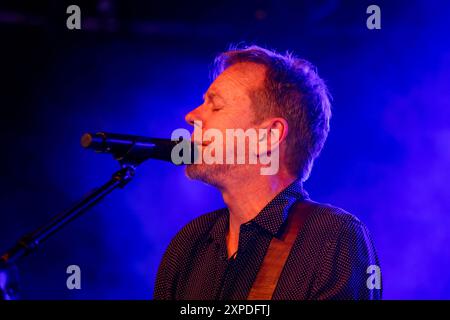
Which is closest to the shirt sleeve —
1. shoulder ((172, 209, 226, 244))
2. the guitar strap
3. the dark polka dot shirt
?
the dark polka dot shirt

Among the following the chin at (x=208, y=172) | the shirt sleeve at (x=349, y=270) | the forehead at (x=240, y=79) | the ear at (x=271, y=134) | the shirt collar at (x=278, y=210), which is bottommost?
the shirt sleeve at (x=349, y=270)

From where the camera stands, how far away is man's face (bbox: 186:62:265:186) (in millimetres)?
2559

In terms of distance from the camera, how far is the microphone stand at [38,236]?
1803 millimetres

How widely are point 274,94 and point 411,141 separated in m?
2.06

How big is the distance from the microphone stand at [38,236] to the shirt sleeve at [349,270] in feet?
2.80

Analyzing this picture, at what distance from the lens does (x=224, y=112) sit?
2.61 m

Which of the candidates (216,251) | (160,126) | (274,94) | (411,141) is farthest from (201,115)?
(411,141)

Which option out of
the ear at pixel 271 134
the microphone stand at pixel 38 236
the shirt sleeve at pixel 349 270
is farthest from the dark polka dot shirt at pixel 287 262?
the microphone stand at pixel 38 236

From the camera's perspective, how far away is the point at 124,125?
4.59 metres

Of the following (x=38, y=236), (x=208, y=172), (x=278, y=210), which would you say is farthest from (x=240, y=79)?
(x=38, y=236)

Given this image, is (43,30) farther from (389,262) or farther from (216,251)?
(389,262)

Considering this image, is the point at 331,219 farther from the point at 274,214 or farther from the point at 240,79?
the point at 240,79

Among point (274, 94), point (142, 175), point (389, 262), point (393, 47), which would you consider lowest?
point (389, 262)

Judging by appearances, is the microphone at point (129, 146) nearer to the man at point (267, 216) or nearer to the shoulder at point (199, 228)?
the man at point (267, 216)
